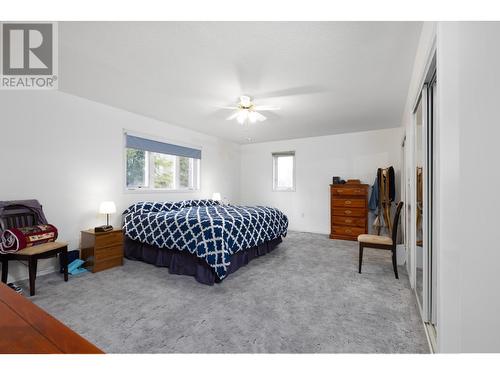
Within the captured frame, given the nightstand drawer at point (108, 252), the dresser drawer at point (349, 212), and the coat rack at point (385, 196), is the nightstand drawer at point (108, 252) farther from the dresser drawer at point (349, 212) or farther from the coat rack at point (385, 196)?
the coat rack at point (385, 196)

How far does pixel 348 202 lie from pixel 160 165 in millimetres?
3946

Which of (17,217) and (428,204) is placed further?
(17,217)

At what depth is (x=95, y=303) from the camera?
211 cm

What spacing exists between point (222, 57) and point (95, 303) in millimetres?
2624

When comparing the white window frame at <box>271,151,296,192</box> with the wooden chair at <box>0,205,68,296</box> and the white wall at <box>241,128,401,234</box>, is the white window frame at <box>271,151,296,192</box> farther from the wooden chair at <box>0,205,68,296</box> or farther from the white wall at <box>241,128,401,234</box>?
the wooden chair at <box>0,205,68,296</box>

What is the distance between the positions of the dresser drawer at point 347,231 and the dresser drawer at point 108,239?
13.3ft

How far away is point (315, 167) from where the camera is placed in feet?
18.1

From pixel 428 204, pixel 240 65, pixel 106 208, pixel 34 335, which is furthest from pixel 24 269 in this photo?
pixel 428 204

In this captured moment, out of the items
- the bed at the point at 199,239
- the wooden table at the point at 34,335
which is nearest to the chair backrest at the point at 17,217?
the bed at the point at 199,239

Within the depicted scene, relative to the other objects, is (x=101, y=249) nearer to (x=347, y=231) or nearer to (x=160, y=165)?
(x=160, y=165)

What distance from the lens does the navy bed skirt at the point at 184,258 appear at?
2576 mm
